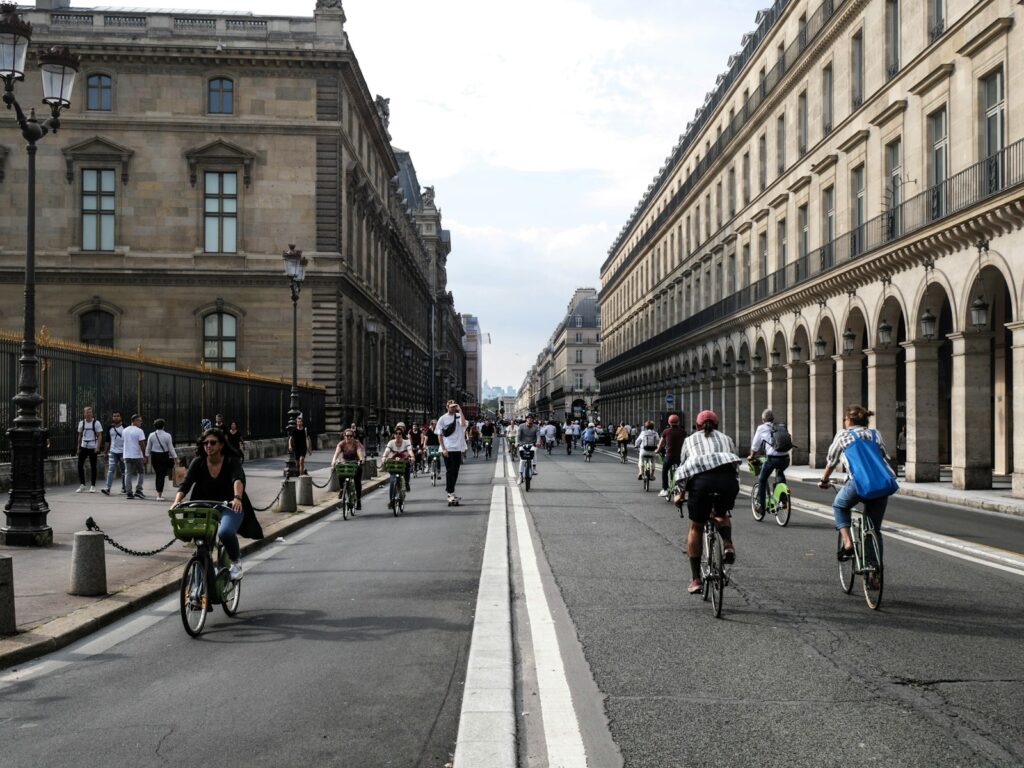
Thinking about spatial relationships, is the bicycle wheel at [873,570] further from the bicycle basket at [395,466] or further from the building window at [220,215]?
the building window at [220,215]

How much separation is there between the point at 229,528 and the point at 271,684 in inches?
91.6

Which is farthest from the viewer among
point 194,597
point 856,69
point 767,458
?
point 856,69

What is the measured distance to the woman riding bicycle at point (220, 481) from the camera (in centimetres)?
812

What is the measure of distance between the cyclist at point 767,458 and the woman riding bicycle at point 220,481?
9099mm

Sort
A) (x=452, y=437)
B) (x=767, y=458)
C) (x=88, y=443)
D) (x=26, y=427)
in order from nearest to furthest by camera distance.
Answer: (x=26, y=427) < (x=767, y=458) < (x=452, y=437) < (x=88, y=443)

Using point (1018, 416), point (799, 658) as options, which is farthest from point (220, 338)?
point (799, 658)

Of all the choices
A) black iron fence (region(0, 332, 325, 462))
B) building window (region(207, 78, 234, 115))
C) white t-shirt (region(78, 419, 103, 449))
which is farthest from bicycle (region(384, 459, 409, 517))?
building window (region(207, 78, 234, 115))

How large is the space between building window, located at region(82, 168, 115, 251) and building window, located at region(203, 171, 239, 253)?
4.17 metres

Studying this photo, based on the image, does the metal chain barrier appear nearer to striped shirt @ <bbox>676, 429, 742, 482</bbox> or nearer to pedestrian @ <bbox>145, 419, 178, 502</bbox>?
striped shirt @ <bbox>676, 429, 742, 482</bbox>

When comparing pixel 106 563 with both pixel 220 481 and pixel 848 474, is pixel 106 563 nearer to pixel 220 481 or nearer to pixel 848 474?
pixel 220 481

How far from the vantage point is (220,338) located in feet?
152

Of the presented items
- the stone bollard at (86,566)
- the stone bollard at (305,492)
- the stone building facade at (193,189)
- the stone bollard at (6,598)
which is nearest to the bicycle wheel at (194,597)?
the stone bollard at (6,598)

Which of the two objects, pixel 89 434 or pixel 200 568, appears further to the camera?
pixel 89 434

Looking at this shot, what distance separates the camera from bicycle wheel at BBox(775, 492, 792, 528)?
1506 cm
